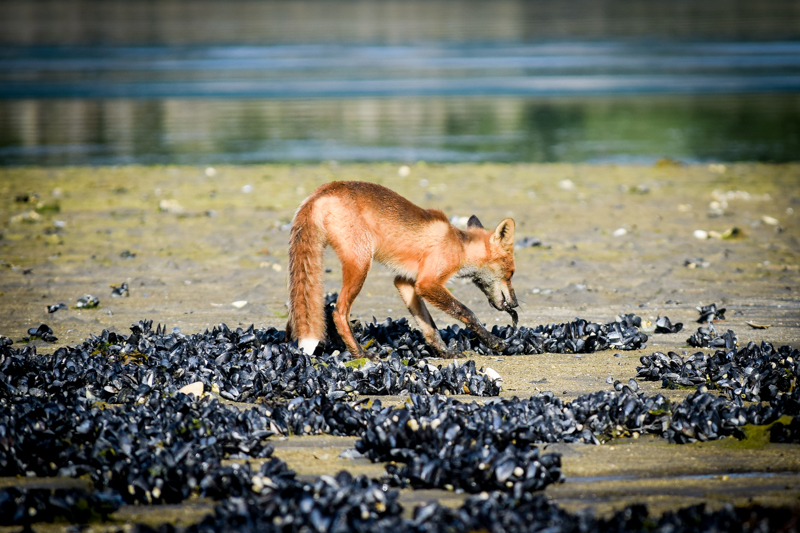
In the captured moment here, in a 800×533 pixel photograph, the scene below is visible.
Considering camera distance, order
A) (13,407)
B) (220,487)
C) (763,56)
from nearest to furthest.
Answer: (220,487) → (13,407) → (763,56)

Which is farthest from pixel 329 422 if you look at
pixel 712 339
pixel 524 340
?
pixel 712 339

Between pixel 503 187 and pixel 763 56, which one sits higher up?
pixel 763 56

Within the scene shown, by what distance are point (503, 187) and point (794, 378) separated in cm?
933

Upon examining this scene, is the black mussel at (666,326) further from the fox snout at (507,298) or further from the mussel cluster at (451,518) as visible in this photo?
the mussel cluster at (451,518)

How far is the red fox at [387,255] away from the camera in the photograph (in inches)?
270

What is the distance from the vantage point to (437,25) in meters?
71.7

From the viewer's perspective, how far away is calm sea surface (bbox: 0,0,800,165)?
2136 centimetres

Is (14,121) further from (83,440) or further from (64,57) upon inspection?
(83,440)

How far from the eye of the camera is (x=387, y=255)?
7402 millimetres

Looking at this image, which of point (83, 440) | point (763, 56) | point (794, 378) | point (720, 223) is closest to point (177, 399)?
point (83, 440)

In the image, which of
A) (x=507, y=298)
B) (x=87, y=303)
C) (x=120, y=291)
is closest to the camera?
(x=507, y=298)

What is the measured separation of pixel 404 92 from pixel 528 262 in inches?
888

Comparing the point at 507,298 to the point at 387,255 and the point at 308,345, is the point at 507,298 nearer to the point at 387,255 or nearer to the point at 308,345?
the point at 387,255

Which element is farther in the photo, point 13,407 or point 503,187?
point 503,187
